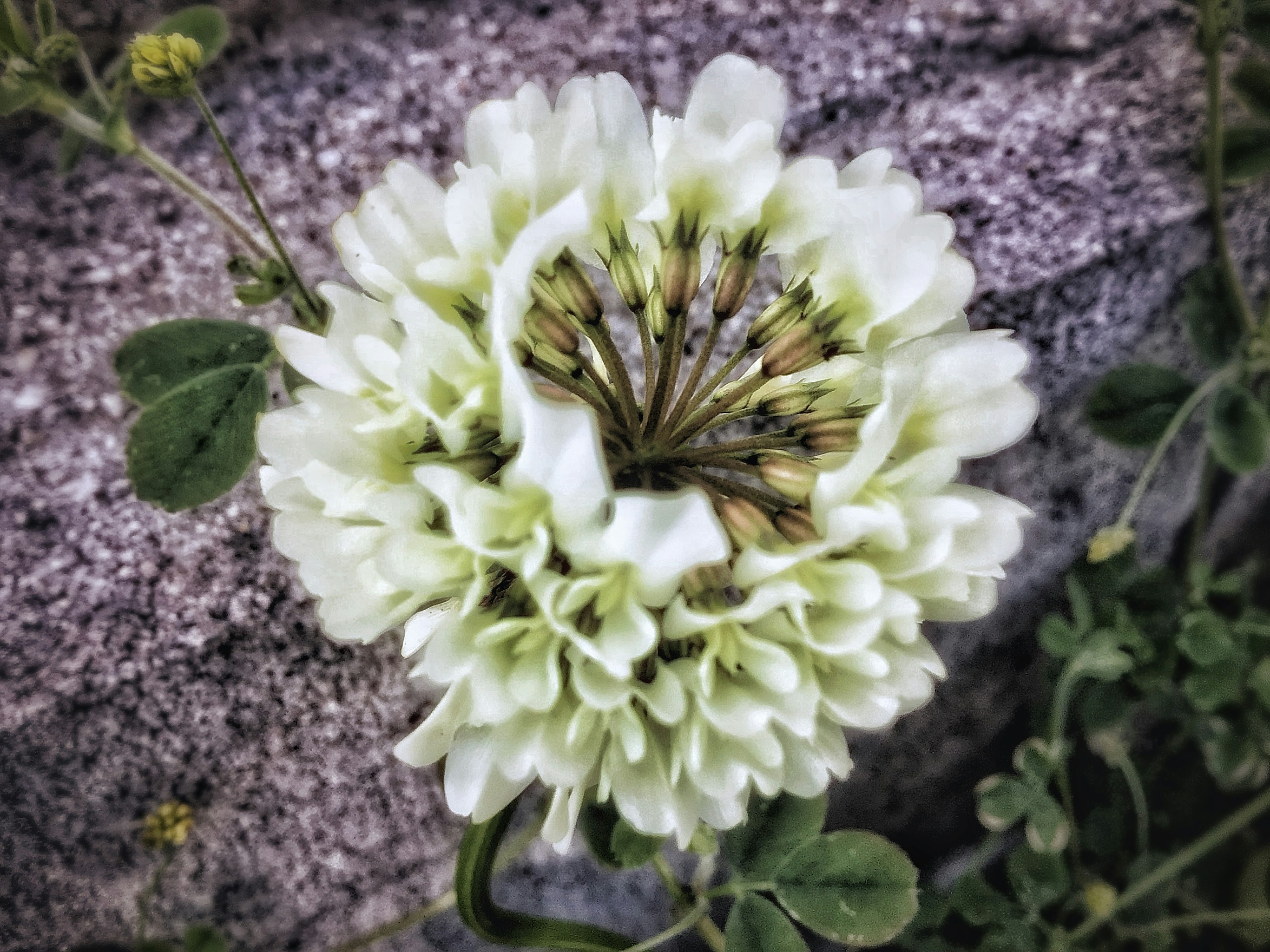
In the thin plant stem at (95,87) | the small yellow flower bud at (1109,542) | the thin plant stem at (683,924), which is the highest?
the thin plant stem at (95,87)

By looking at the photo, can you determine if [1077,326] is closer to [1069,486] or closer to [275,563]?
[1069,486]

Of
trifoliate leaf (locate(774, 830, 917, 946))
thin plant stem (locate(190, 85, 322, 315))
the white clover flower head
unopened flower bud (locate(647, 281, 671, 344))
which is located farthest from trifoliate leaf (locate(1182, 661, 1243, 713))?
thin plant stem (locate(190, 85, 322, 315))

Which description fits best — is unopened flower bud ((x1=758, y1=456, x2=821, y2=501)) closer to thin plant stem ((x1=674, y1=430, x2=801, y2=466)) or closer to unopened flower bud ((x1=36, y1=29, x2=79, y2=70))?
thin plant stem ((x1=674, y1=430, x2=801, y2=466))

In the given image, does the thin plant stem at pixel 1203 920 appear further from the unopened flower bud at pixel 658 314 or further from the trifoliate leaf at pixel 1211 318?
the unopened flower bud at pixel 658 314

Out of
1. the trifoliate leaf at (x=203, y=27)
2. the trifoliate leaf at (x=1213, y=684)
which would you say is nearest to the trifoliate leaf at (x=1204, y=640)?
the trifoliate leaf at (x=1213, y=684)

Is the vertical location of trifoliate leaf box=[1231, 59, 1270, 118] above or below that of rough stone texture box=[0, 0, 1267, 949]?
above

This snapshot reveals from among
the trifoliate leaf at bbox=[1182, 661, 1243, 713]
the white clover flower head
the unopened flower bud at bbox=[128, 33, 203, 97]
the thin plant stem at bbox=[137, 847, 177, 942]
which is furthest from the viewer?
the trifoliate leaf at bbox=[1182, 661, 1243, 713]

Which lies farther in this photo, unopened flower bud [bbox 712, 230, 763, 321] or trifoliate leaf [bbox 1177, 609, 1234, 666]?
trifoliate leaf [bbox 1177, 609, 1234, 666]
